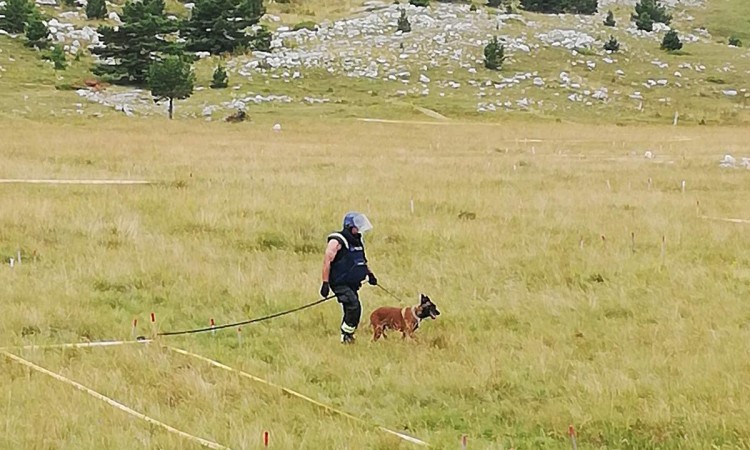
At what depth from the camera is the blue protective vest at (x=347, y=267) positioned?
8.80 m

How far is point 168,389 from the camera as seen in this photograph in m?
7.38

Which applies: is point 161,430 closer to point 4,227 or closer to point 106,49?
point 4,227

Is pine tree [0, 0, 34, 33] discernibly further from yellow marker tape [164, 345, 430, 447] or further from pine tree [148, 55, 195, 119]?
yellow marker tape [164, 345, 430, 447]

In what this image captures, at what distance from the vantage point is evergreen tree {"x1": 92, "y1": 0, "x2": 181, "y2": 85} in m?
49.8

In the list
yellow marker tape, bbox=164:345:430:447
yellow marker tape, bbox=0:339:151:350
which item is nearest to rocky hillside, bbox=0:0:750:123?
yellow marker tape, bbox=0:339:151:350

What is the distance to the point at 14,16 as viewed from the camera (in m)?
55.0

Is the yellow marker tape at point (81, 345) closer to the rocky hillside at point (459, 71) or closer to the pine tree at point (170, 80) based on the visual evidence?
the pine tree at point (170, 80)

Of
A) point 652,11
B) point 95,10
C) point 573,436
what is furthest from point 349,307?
point 652,11

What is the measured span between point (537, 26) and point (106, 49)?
27.7 meters

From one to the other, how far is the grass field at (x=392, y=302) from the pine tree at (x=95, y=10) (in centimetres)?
4273

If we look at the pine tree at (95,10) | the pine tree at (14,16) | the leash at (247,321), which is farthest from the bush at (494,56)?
the leash at (247,321)

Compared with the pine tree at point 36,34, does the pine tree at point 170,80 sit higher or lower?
higher

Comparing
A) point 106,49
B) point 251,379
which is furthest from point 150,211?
point 106,49

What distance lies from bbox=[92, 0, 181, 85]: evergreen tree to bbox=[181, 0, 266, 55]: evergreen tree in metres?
6.67
